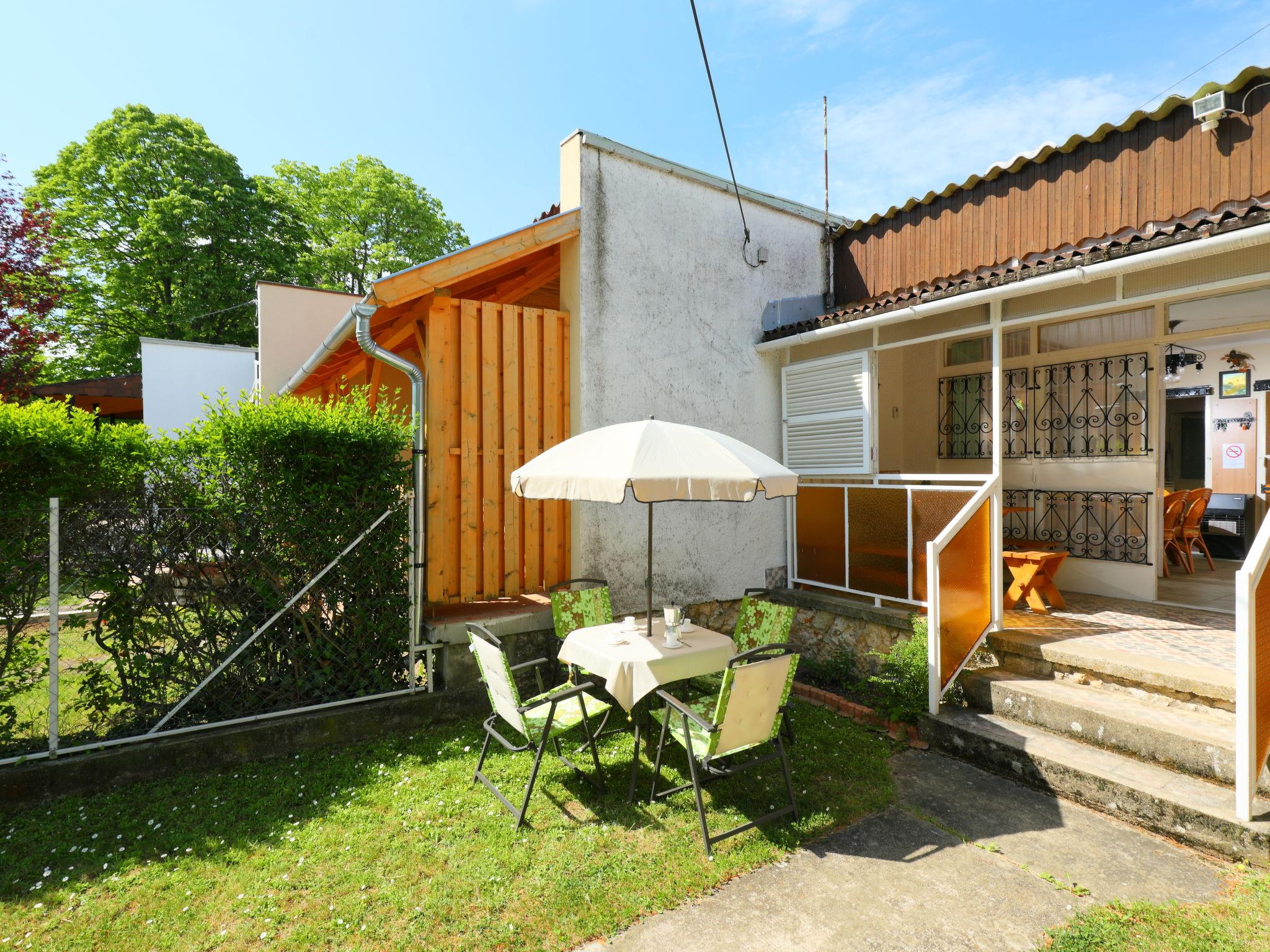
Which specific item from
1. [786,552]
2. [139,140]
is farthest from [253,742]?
[139,140]

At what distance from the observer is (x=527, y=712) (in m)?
4.42

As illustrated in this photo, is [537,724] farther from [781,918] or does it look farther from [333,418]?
[333,418]

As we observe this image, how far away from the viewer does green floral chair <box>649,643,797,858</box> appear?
11.8 ft

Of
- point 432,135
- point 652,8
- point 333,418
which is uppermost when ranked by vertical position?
point 432,135

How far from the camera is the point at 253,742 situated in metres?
4.77

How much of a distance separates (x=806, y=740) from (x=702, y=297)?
4962 mm

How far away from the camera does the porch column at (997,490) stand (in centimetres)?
564

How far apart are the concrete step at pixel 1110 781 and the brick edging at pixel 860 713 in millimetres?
128

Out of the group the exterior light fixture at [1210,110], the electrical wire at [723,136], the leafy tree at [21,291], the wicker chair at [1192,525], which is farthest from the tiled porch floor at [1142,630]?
the leafy tree at [21,291]

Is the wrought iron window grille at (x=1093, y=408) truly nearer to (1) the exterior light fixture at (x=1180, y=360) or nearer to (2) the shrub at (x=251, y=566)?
(1) the exterior light fixture at (x=1180, y=360)

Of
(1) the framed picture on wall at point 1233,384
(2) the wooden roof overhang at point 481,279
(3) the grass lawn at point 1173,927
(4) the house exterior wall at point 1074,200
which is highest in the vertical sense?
(4) the house exterior wall at point 1074,200

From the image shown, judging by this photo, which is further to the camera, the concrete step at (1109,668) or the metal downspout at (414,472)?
the metal downspout at (414,472)

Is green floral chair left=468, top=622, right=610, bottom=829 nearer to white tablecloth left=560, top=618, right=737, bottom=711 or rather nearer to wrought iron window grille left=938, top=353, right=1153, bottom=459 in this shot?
white tablecloth left=560, top=618, right=737, bottom=711

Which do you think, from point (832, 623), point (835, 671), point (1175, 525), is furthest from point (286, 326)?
point (1175, 525)
